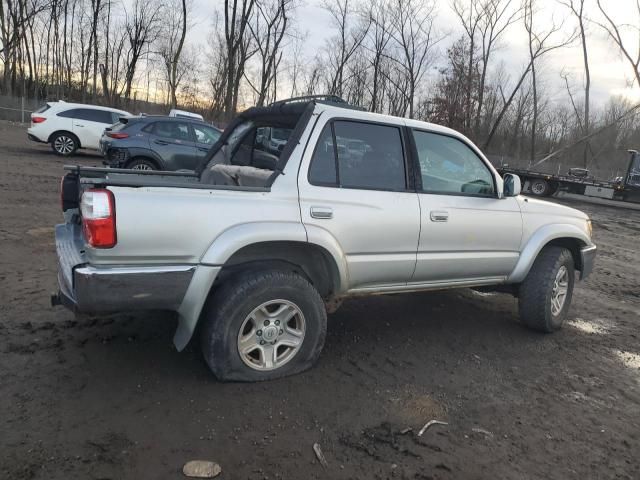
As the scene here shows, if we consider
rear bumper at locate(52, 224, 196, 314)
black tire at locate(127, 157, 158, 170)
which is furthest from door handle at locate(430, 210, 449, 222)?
black tire at locate(127, 157, 158, 170)

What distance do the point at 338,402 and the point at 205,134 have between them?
9736 mm

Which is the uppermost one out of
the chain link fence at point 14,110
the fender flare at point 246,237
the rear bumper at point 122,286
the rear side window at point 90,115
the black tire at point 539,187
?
the chain link fence at point 14,110

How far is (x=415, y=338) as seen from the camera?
176 inches

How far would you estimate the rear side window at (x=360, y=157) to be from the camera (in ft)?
11.6

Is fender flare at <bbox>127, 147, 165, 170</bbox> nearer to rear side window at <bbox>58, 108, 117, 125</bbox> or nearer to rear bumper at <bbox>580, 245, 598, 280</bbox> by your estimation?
rear side window at <bbox>58, 108, 117, 125</bbox>

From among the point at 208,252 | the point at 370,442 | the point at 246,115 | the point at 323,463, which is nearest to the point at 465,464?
the point at 370,442

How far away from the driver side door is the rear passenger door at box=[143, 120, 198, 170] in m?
8.25

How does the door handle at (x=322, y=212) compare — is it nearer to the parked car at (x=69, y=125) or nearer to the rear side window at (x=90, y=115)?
the parked car at (x=69, y=125)

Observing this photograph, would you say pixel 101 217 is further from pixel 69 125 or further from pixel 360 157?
pixel 69 125

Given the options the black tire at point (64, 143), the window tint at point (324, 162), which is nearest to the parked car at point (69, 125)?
the black tire at point (64, 143)

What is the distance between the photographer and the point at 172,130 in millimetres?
11508

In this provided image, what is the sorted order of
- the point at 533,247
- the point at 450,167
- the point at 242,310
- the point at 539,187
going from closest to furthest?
the point at 242,310, the point at 450,167, the point at 533,247, the point at 539,187

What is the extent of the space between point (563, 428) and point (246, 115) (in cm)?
342

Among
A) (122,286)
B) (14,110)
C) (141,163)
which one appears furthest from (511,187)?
(14,110)
